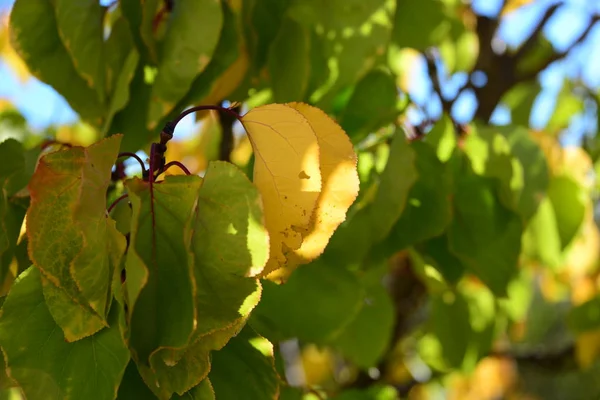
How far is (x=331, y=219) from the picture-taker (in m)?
0.43

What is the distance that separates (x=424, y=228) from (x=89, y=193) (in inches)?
15.0

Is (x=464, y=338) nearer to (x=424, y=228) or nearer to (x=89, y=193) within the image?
(x=424, y=228)

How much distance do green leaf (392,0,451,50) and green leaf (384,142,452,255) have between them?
0.63ft

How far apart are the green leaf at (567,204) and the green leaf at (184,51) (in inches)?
20.4

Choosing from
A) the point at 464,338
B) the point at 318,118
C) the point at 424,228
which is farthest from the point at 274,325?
the point at 464,338

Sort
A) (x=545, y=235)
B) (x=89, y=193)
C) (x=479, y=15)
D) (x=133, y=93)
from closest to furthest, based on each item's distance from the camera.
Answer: (x=89, y=193), (x=133, y=93), (x=545, y=235), (x=479, y=15)

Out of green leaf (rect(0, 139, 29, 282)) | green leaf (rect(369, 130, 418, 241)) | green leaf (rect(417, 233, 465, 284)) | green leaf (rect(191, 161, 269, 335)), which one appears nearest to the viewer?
green leaf (rect(191, 161, 269, 335))

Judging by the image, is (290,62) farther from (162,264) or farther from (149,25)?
(162,264)

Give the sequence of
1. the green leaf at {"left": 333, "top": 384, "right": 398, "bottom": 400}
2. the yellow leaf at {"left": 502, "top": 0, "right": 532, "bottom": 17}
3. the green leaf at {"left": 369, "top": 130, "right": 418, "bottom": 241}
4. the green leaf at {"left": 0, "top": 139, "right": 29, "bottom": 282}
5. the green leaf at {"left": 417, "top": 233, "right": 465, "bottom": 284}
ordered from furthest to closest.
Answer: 1. the yellow leaf at {"left": 502, "top": 0, "right": 532, "bottom": 17}
2. the green leaf at {"left": 333, "top": 384, "right": 398, "bottom": 400}
3. the green leaf at {"left": 417, "top": 233, "right": 465, "bottom": 284}
4. the green leaf at {"left": 369, "top": 130, "right": 418, "bottom": 241}
5. the green leaf at {"left": 0, "top": 139, "right": 29, "bottom": 282}

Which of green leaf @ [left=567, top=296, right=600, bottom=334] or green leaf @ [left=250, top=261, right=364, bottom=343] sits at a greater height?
green leaf @ [left=250, top=261, right=364, bottom=343]

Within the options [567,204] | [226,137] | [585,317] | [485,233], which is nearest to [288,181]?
[485,233]

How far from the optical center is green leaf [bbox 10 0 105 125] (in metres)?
0.63

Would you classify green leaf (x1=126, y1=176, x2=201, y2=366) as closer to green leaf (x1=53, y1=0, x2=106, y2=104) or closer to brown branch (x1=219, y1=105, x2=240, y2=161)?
green leaf (x1=53, y1=0, x2=106, y2=104)

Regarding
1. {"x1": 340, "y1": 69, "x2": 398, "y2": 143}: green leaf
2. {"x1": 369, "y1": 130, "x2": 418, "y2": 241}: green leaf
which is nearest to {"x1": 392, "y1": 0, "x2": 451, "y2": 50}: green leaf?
{"x1": 340, "y1": 69, "x2": 398, "y2": 143}: green leaf
